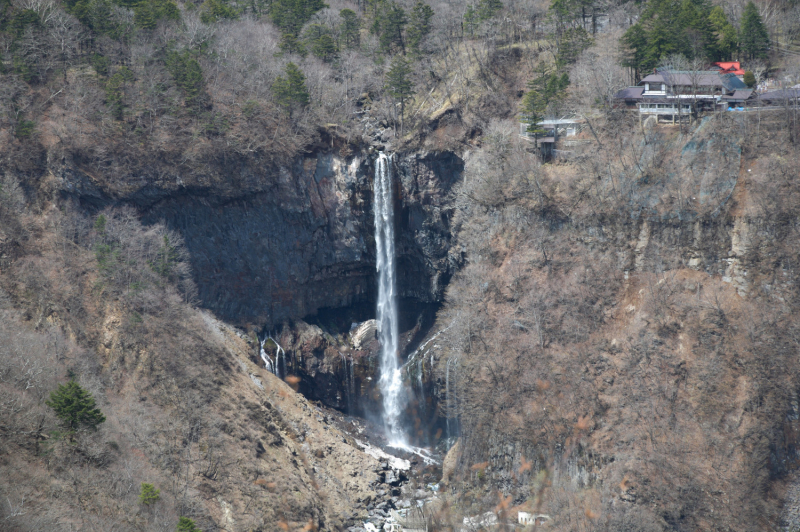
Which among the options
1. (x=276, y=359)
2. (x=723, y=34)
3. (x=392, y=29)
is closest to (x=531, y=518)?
(x=276, y=359)

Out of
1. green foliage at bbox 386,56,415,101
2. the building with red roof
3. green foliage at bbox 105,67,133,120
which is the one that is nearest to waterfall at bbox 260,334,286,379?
green foliage at bbox 105,67,133,120

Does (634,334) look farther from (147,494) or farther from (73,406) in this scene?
(73,406)

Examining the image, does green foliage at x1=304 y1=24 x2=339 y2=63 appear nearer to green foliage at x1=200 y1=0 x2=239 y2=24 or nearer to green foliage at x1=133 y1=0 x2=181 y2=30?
green foliage at x1=200 y1=0 x2=239 y2=24

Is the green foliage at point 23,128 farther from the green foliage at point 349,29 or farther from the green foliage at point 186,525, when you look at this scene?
the green foliage at point 349,29

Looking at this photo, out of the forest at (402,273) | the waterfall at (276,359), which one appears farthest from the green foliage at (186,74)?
the waterfall at (276,359)

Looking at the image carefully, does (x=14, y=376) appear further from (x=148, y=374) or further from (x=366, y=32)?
(x=366, y=32)

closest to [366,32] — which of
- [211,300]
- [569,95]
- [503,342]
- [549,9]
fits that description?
[549,9]
